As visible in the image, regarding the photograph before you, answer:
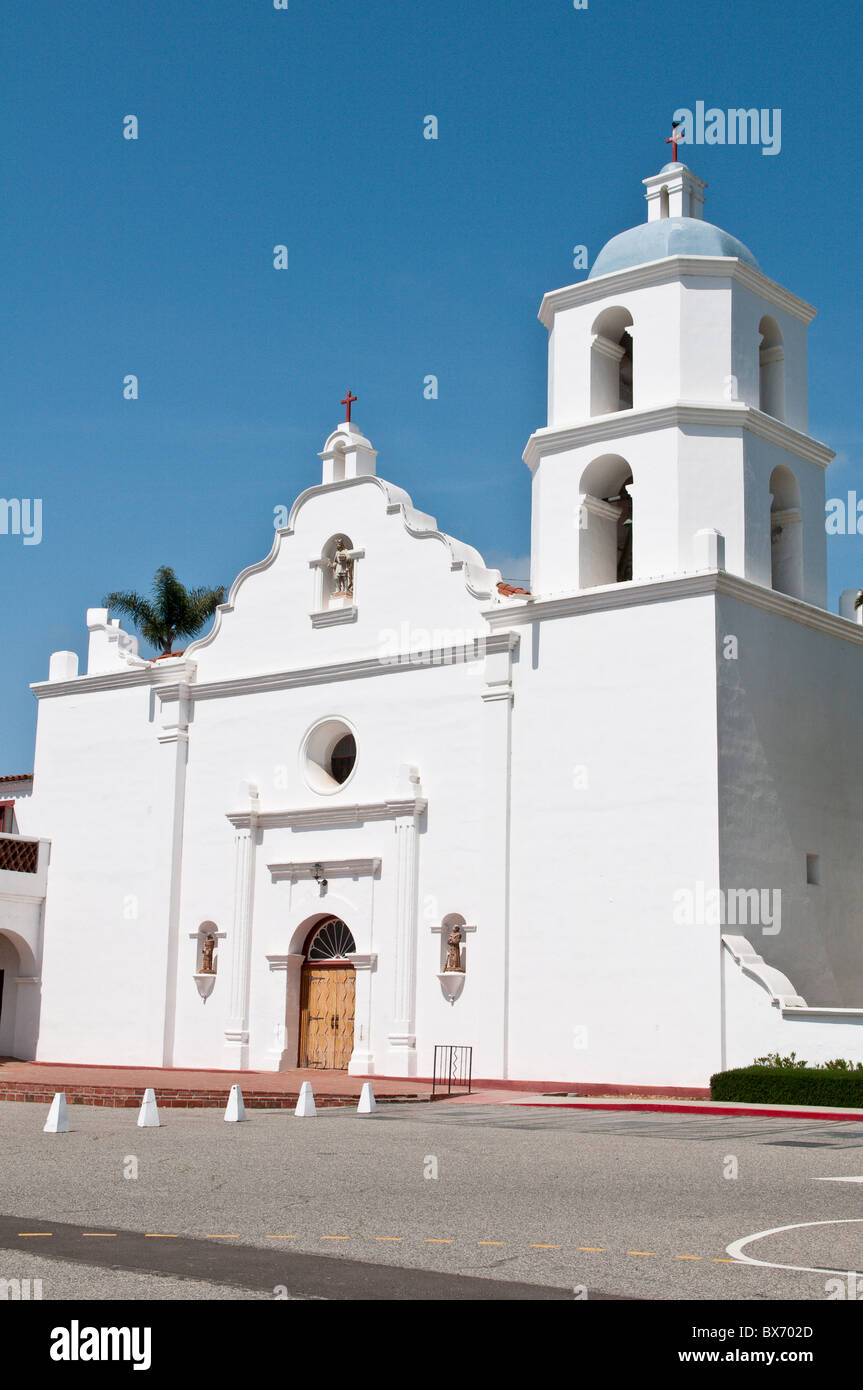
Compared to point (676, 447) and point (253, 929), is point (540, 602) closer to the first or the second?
point (676, 447)

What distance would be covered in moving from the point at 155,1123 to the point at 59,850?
16486mm

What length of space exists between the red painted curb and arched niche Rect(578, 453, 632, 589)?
29.0ft

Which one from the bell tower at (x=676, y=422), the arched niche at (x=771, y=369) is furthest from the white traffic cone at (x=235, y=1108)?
the arched niche at (x=771, y=369)

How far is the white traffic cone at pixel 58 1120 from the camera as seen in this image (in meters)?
16.9

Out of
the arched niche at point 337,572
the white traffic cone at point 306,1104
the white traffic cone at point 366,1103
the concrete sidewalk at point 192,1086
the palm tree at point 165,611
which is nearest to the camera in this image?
the white traffic cone at point 306,1104

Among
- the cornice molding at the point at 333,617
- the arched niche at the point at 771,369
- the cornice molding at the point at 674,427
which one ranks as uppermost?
the arched niche at the point at 771,369

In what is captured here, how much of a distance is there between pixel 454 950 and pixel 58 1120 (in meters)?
10.5

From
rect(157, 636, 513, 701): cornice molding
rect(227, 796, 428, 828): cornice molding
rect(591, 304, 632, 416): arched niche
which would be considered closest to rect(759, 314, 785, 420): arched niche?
rect(591, 304, 632, 416): arched niche

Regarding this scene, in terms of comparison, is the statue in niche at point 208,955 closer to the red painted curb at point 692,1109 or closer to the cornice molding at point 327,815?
the cornice molding at point 327,815

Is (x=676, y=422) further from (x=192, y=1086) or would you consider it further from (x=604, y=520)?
(x=192, y=1086)

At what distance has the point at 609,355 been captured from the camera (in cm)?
2720

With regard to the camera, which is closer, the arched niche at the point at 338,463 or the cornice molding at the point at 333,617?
the cornice molding at the point at 333,617

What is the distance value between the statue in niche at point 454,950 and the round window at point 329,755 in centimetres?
425

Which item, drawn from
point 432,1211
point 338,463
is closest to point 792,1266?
point 432,1211
